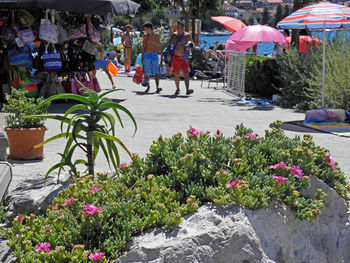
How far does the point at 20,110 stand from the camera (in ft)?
21.0

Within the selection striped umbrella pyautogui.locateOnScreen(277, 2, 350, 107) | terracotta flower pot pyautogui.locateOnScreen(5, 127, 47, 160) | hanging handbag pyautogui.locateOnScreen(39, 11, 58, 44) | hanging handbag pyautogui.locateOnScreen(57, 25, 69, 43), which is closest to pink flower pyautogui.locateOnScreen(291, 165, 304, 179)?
terracotta flower pot pyautogui.locateOnScreen(5, 127, 47, 160)

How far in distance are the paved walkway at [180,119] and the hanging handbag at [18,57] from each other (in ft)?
3.98

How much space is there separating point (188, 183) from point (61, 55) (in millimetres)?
10643

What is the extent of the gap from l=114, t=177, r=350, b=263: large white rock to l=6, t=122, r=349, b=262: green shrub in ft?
0.20

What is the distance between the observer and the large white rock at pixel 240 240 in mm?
2822

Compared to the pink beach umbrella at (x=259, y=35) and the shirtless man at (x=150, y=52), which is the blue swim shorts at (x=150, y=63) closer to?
the shirtless man at (x=150, y=52)

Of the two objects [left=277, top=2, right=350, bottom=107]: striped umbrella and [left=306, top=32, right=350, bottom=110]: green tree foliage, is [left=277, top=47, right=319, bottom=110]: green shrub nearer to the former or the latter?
[left=306, top=32, right=350, bottom=110]: green tree foliage

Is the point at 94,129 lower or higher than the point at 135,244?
higher

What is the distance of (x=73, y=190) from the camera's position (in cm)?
352

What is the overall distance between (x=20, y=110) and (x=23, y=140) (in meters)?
0.47

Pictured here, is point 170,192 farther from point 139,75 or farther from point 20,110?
point 139,75

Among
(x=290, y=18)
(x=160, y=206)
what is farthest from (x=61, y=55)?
(x=160, y=206)

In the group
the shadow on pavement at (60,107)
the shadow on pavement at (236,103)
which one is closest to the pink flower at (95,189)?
the shadow on pavement at (60,107)

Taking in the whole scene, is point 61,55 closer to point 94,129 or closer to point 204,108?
point 204,108
